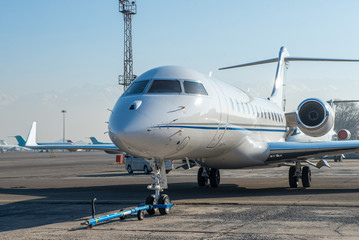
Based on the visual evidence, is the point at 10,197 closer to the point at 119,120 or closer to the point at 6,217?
the point at 6,217

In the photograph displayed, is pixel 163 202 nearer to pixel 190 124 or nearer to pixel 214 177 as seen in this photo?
pixel 190 124

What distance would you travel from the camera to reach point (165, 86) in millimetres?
10930

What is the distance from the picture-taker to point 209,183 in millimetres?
18688

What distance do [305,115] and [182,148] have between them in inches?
342

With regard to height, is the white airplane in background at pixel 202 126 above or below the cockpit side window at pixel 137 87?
below

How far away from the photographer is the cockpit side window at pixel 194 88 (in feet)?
37.1

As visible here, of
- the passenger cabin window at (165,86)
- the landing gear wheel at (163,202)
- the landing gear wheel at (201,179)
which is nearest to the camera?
the landing gear wheel at (163,202)

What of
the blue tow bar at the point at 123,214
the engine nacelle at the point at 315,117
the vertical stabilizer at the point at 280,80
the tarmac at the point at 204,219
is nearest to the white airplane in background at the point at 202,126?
the engine nacelle at the point at 315,117

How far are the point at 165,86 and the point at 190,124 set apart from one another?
1.08 meters

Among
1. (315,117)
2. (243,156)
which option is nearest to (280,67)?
(315,117)

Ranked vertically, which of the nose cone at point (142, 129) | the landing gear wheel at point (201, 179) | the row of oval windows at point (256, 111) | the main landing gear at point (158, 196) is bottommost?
the landing gear wheel at point (201, 179)

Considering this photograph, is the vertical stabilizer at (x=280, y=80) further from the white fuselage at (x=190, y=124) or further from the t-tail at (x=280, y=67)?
the white fuselage at (x=190, y=124)

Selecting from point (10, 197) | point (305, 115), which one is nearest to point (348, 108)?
point (305, 115)

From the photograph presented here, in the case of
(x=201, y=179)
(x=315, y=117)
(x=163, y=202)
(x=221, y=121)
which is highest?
(x=315, y=117)
